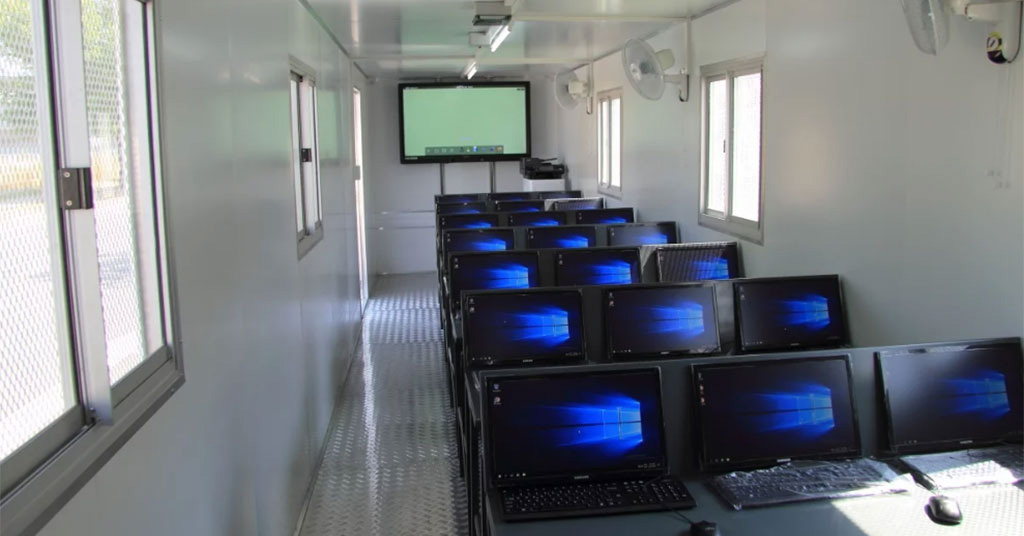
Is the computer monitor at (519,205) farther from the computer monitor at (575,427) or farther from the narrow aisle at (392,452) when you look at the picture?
the computer monitor at (575,427)

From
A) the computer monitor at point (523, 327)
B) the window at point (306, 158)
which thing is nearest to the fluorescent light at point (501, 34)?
the window at point (306, 158)

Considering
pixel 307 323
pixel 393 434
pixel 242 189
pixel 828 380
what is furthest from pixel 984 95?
pixel 393 434

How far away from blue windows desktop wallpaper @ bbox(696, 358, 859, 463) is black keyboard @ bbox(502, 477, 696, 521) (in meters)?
0.22

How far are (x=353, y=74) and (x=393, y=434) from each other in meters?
4.84

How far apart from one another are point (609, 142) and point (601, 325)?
5554 mm

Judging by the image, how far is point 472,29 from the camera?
6379 mm

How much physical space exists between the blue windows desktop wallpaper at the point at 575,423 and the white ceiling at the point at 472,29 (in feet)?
9.43

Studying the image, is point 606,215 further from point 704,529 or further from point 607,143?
point 704,529

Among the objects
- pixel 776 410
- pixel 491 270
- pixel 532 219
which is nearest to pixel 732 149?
pixel 491 270

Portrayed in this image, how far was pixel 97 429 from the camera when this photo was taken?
162cm

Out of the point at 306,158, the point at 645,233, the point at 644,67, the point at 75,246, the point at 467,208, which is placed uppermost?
the point at 644,67

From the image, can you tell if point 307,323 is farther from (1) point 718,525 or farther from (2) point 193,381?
(1) point 718,525

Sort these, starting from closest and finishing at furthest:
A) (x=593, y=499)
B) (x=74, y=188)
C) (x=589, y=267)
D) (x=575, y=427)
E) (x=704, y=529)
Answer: (x=74, y=188), (x=704, y=529), (x=593, y=499), (x=575, y=427), (x=589, y=267)

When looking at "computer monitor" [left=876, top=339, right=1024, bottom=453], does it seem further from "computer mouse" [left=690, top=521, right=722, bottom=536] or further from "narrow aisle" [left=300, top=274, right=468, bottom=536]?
"narrow aisle" [left=300, top=274, right=468, bottom=536]
